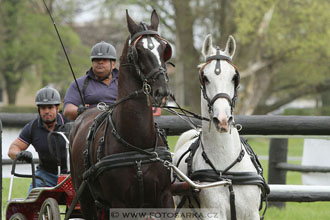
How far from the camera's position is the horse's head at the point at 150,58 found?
5.00 m

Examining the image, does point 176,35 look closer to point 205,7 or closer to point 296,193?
point 205,7

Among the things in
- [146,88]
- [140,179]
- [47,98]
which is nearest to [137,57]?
[146,88]

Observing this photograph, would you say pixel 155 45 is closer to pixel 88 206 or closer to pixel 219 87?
pixel 219 87

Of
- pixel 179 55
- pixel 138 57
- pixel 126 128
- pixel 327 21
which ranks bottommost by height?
pixel 126 128

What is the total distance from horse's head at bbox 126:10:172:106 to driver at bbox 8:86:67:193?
2.17m

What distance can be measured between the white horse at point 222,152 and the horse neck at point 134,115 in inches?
21.5

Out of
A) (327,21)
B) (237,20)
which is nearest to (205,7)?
(237,20)

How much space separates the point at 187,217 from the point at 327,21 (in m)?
21.7

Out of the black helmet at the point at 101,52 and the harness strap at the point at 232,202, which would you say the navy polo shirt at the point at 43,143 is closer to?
the black helmet at the point at 101,52

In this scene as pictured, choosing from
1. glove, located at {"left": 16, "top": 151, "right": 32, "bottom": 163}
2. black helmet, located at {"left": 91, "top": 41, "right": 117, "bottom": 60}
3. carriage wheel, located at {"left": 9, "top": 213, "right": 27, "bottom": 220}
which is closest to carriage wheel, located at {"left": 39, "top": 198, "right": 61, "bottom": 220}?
carriage wheel, located at {"left": 9, "top": 213, "right": 27, "bottom": 220}

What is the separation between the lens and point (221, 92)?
211 inches

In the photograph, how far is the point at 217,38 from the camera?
2520 centimetres

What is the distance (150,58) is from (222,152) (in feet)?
3.72

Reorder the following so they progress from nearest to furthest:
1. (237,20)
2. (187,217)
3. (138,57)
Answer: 1. (138,57)
2. (187,217)
3. (237,20)
